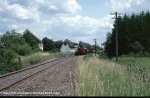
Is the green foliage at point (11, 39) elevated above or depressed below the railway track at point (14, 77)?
above

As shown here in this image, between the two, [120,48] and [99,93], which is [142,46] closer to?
[120,48]

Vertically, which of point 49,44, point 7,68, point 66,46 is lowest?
point 7,68

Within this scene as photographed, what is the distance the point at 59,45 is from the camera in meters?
155

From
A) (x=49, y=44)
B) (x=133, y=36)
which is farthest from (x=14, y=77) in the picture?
(x=49, y=44)

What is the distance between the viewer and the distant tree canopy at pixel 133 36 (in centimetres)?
6819

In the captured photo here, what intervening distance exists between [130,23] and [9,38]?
32156 mm

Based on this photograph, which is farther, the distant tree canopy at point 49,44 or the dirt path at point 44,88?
the distant tree canopy at point 49,44

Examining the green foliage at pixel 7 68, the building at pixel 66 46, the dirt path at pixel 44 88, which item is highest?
the building at pixel 66 46

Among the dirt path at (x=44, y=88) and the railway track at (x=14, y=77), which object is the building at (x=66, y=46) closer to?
the railway track at (x=14, y=77)

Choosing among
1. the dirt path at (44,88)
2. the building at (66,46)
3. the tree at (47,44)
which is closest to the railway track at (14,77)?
the dirt path at (44,88)

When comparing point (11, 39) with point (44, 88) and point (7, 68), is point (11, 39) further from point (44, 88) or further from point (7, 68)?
point (44, 88)

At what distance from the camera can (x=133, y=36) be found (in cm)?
7081

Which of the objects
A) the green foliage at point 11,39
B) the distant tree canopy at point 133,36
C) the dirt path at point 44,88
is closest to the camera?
the dirt path at point 44,88

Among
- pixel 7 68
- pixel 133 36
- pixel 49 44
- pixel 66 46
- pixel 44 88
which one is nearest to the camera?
pixel 44 88
